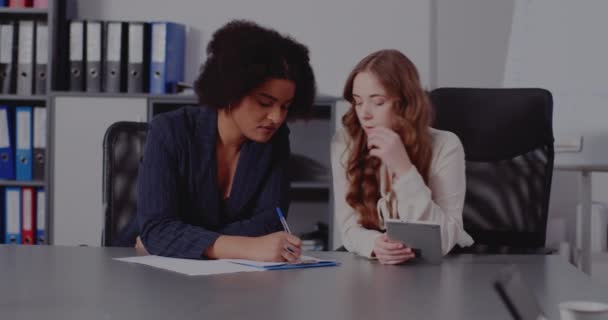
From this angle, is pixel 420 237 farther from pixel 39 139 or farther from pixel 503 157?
pixel 39 139

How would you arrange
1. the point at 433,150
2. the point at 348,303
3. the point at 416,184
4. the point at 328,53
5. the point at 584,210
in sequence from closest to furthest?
the point at 348,303
the point at 416,184
the point at 433,150
the point at 584,210
the point at 328,53

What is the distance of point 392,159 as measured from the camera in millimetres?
1824

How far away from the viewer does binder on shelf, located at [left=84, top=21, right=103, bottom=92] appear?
332 centimetres

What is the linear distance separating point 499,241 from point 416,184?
0.54 m

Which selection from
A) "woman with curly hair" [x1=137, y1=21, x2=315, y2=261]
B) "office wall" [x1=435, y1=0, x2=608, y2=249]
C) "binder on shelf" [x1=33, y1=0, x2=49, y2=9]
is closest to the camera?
"woman with curly hair" [x1=137, y1=21, x2=315, y2=261]

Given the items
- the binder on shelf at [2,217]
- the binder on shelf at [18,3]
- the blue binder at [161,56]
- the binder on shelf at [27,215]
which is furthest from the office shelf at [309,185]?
the binder on shelf at [18,3]

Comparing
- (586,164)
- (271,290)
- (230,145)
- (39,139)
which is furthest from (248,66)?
(39,139)

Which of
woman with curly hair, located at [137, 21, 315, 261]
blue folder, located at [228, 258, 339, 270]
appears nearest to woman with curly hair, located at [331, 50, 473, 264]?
woman with curly hair, located at [137, 21, 315, 261]

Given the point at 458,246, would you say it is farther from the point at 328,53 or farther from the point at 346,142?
the point at 328,53

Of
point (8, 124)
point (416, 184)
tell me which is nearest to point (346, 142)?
point (416, 184)

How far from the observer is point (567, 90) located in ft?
9.29

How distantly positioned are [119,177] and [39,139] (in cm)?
140

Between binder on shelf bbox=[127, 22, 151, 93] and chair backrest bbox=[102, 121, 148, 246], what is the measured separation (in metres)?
1.24

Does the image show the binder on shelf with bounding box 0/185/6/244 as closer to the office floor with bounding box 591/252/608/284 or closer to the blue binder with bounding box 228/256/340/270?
the blue binder with bounding box 228/256/340/270
